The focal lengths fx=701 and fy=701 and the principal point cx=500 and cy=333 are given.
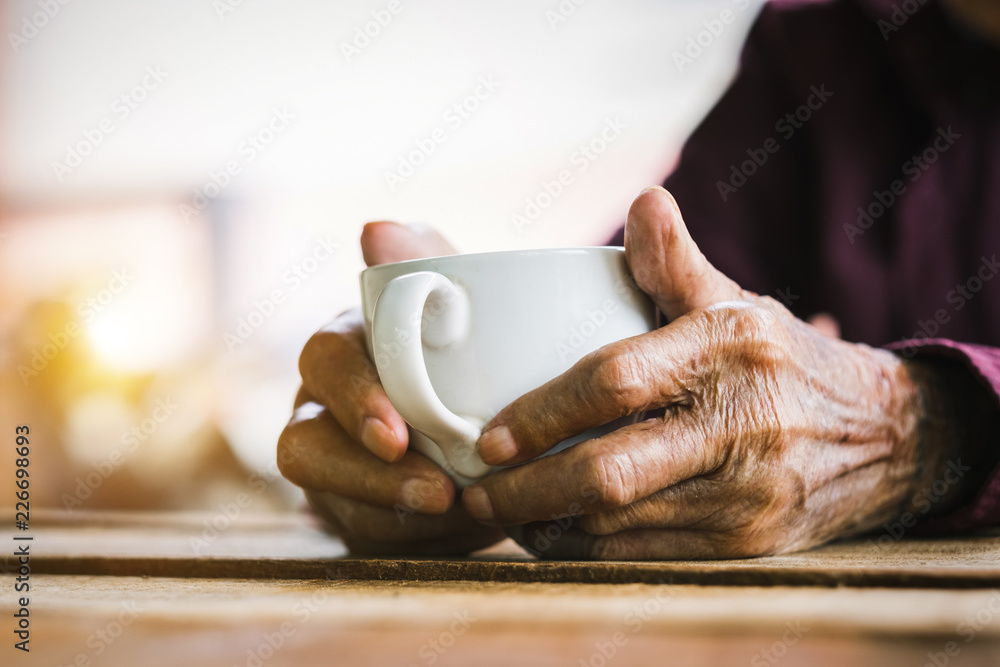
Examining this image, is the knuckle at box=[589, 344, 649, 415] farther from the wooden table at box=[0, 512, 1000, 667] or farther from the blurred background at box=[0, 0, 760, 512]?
the blurred background at box=[0, 0, 760, 512]

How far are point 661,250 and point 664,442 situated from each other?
0.12 m

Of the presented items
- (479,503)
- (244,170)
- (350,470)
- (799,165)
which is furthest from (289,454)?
(244,170)

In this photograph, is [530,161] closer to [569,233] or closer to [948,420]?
[569,233]

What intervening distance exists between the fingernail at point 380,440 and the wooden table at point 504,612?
82 millimetres

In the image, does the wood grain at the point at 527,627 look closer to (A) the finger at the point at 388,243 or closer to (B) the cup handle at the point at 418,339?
(B) the cup handle at the point at 418,339

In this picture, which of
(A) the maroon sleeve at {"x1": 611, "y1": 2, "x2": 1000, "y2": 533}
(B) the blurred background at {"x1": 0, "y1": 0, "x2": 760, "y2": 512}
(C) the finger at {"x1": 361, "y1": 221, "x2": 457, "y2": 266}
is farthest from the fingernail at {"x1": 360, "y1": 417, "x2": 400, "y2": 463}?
(B) the blurred background at {"x1": 0, "y1": 0, "x2": 760, "y2": 512}

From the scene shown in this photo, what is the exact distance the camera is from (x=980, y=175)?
1.08 meters

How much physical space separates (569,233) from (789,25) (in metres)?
1.32

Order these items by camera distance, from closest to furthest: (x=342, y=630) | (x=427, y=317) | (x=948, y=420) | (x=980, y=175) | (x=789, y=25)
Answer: (x=342, y=630) < (x=427, y=317) < (x=948, y=420) < (x=980, y=175) < (x=789, y=25)

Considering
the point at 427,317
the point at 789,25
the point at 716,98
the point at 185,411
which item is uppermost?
the point at 789,25

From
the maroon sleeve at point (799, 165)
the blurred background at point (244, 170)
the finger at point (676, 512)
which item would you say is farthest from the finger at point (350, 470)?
the blurred background at point (244, 170)

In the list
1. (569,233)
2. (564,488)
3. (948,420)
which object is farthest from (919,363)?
(569,233)

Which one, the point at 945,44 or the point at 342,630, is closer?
the point at 342,630

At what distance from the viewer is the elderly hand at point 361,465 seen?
0.49 meters
